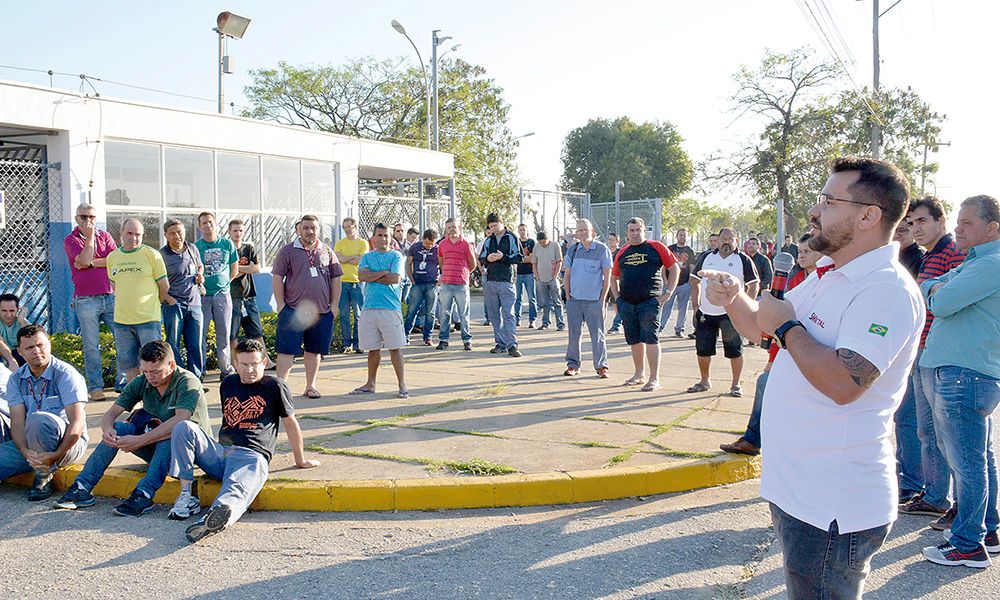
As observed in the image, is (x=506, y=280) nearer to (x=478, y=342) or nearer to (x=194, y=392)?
(x=478, y=342)

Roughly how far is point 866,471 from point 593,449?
4.11 metres

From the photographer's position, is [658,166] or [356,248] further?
[658,166]

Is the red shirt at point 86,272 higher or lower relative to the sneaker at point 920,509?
higher

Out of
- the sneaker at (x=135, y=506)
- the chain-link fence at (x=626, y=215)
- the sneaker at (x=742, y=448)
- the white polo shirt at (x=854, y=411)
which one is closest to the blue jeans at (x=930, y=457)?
the sneaker at (x=742, y=448)

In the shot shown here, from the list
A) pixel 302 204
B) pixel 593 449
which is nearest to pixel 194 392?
pixel 593 449

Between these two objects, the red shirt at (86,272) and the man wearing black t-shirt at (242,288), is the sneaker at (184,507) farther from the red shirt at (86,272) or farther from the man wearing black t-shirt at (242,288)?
the man wearing black t-shirt at (242,288)

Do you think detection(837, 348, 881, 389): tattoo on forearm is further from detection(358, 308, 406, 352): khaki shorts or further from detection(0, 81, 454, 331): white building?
detection(0, 81, 454, 331): white building

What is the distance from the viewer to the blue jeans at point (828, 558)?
89.6 inches

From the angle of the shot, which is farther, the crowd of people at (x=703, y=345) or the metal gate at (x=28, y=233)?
the metal gate at (x=28, y=233)

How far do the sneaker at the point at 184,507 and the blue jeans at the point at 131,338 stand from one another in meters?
3.26

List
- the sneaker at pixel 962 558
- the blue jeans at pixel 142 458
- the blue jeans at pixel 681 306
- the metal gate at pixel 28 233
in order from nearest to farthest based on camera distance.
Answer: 1. the sneaker at pixel 962 558
2. the blue jeans at pixel 142 458
3. the metal gate at pixel 28 233
4. the blue jeans at pixel 681 306

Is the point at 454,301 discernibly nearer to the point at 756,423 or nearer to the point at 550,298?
the point at 550,298

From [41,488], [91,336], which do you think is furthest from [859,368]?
[91,336]

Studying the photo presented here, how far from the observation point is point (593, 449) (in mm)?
6320
